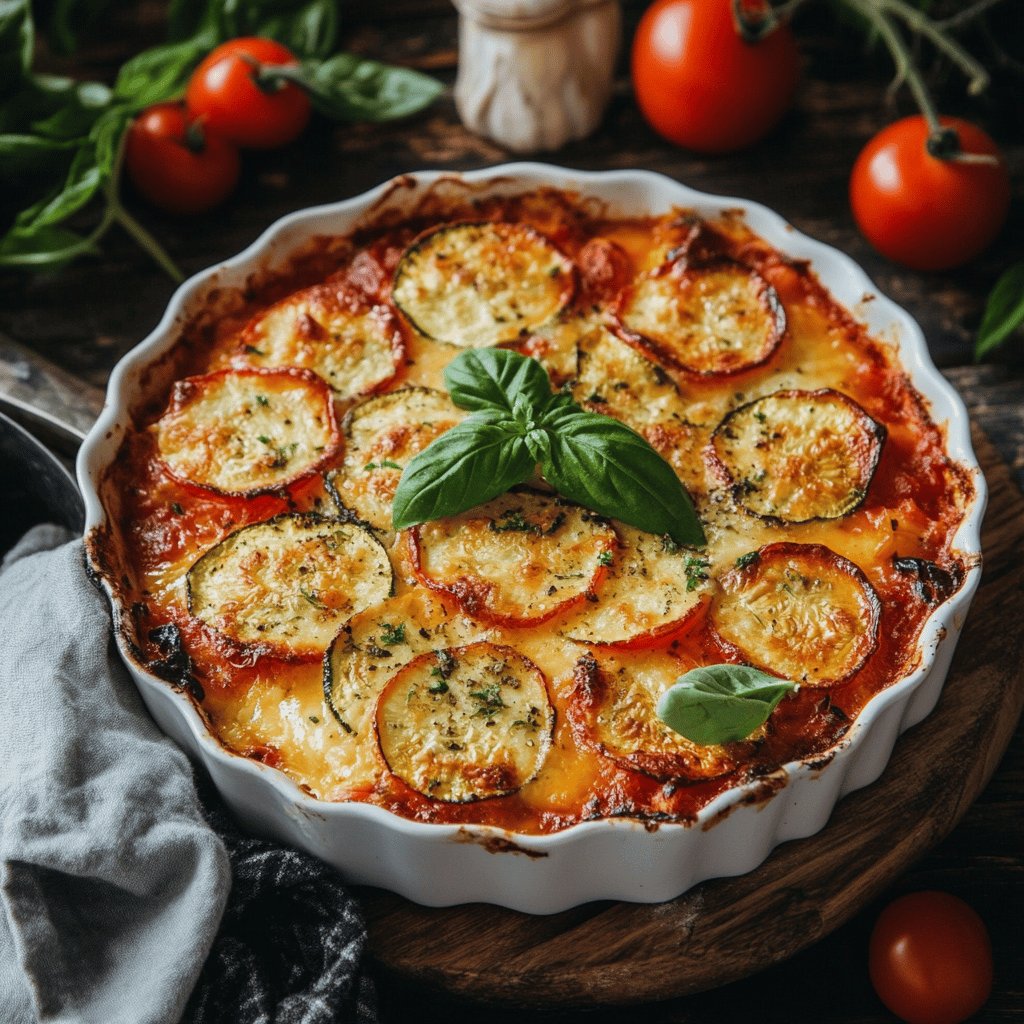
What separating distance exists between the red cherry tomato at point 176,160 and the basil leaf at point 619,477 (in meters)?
1.85

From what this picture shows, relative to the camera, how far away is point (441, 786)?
269cm

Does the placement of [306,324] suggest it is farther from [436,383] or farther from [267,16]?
[267,16]

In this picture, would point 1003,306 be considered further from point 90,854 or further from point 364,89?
point 90,854

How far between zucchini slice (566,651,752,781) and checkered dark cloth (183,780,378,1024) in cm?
62

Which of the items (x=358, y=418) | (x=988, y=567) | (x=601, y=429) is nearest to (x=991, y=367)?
(x=988, y=567)

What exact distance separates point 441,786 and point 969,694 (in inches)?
51.9

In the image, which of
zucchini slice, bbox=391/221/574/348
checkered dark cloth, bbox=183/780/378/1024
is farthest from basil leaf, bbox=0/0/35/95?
checkered dark cloth, bbox=183/780/378/1024

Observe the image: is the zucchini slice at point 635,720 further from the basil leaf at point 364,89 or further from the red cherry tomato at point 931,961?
the basil leaf at point 364,89

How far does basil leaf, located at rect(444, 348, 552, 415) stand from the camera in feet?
10.2

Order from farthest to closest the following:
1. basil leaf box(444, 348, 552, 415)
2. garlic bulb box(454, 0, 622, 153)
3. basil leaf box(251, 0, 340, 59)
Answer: basil leaf box(251, 0, 340, 59)
garlic bulb box(454, 0, 622, 153)
basil leaf box(444, 348, 552, 415)

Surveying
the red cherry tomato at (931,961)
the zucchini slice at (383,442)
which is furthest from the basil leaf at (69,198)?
the red cherry tomato at (931,961)

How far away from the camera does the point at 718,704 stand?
2.63 meters

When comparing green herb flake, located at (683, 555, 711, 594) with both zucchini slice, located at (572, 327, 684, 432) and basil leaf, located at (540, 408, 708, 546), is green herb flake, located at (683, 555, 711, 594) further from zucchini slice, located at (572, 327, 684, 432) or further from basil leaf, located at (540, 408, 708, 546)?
zucchini slice, located at (572, 327, 684, 432)

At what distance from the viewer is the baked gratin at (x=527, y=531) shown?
109 inches
